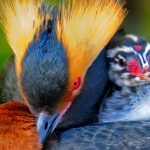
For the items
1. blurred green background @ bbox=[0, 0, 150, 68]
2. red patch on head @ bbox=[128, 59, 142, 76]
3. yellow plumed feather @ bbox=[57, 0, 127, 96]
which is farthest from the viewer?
blurred green background @ bbox=[0, 0, 150, 68]

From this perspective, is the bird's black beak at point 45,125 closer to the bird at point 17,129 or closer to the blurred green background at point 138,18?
the bird at point 17,129

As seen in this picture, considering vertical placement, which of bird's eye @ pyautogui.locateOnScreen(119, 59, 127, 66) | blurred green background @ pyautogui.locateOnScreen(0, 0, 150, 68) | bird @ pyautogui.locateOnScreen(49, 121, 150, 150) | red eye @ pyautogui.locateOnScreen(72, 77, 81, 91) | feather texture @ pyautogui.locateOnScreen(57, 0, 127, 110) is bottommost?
bird @ pyautogui.locateOnScreen(49, 121, 150, 150)

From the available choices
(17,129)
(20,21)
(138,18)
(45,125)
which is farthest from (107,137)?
(138,18)

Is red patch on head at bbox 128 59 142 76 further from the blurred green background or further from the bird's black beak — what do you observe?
the blurred green background

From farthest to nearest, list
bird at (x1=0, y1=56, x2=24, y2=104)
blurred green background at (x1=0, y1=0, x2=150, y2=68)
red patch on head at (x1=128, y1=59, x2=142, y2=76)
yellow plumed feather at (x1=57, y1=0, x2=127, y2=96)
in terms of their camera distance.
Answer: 1. blurred green background at (x1=0, y1=0, x2=150, y2=68)
2. bird at (x1=0, y1=56, x2=24, y2=104)
3. red patch on head at (x1=128, y1=59, x2=142, y2=76)
4. yellow plumed feather at (x1=57, y1=0, x2=127, y2=96)

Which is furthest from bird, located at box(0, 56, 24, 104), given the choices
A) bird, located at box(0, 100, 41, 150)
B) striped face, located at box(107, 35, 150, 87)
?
striped face, located at box(107, 35, 150, 87)

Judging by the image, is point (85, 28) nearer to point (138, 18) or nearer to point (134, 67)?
point (134, 67)

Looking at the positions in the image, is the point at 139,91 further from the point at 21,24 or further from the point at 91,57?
the point at 21,24

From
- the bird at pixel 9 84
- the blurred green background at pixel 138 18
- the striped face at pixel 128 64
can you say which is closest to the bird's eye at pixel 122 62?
the striped face at pixel 128 64
